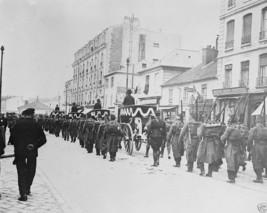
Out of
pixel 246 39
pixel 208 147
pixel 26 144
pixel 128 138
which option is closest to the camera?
pixel 26 144

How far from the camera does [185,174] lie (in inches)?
400

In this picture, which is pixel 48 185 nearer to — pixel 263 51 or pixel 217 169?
pixel 217 169

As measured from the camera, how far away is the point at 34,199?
6.62 metres

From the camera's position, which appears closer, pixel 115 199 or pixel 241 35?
pixel 115 199

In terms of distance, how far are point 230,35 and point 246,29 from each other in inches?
116

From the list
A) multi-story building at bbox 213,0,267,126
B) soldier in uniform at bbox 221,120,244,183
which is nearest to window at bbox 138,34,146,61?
multi-story building at bbox 213,0,267,126

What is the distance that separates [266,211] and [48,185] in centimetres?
441

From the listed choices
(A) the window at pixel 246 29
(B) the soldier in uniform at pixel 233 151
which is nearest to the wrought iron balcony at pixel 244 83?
(A) the window at pixel 246 29

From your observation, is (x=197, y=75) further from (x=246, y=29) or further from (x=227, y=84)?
(x=246, y=29)

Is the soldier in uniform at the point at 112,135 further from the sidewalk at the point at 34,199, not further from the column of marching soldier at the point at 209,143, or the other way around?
the sidewalk at the point at 34,199

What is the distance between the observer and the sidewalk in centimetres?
594

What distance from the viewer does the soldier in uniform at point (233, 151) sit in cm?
918

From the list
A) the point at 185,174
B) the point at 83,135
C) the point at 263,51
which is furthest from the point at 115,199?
the point at 263,51

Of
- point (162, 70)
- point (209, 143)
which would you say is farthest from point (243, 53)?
point (162, 70)
